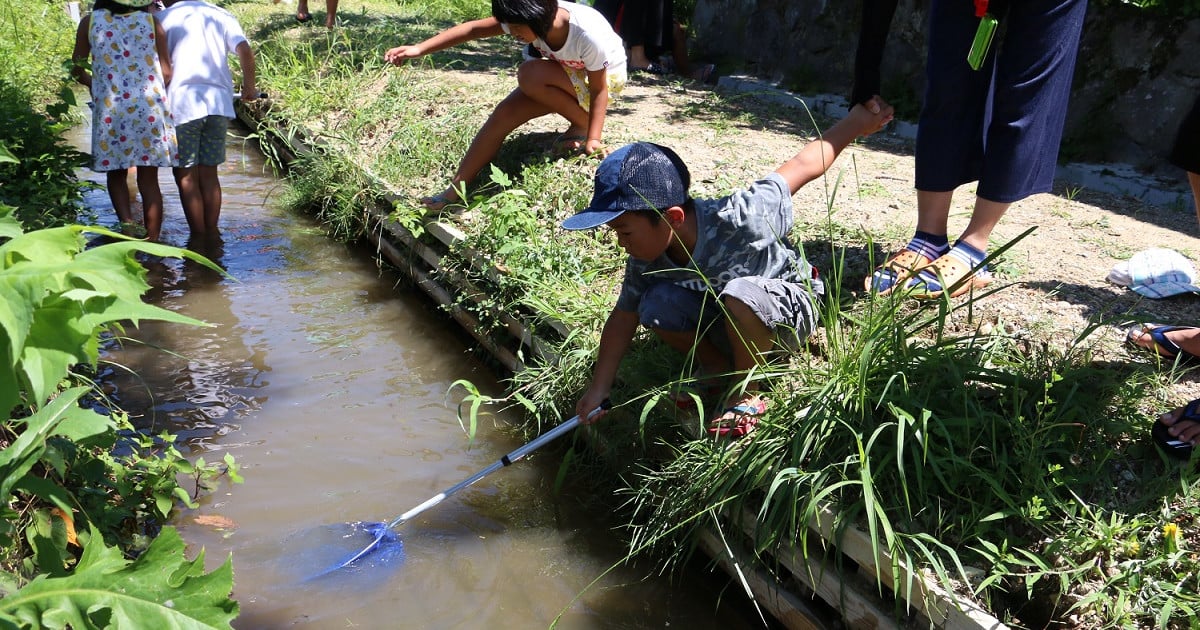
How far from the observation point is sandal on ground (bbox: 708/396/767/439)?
284 centimetres

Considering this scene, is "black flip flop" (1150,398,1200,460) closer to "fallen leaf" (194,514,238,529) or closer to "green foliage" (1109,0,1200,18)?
"fallen leaf" (194,514,238,529)

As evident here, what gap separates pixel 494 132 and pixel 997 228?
234 centimetres

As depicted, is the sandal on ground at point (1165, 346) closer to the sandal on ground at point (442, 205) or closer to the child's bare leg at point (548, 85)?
the child's bare leg at point (548, 85)

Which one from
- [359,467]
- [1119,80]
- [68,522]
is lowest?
[359,467]

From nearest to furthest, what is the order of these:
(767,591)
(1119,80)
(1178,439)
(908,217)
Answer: (1178,439), (767,591), (908,217), (1119,80)

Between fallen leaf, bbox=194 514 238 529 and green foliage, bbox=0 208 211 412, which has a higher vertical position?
green foliage, bbox=0 208 211 412

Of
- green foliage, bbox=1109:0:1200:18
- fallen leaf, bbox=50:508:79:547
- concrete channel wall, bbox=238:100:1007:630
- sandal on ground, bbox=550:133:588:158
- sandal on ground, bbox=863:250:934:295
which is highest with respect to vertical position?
green foliage, bbox=1109:0:1200:18

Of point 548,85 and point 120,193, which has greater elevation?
point 548,85

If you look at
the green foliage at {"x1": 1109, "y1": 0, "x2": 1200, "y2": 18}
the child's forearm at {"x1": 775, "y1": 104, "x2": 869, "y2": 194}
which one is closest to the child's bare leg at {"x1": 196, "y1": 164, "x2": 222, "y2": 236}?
the child's forearm at {"x1": 775, "y1": 104, "x2": 869, "y2": 194}

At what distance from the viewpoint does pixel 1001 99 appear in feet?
10.8

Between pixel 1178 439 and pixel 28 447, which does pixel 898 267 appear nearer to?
pixel 1178 439

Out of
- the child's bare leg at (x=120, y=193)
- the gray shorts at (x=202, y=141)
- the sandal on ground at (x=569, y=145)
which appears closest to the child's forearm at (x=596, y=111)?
the sandal on ground at (x=569, y=145)

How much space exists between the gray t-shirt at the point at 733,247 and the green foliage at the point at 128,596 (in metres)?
1.58

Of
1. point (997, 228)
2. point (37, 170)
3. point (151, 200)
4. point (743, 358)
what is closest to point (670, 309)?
point (743, 358)
